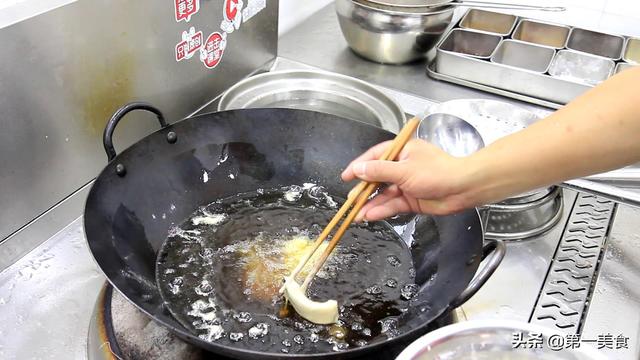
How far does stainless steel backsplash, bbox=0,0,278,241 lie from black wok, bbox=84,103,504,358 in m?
0.15

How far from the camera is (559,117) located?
2.44 ft

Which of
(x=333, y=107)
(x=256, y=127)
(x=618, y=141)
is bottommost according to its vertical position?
(x=333, y=107)

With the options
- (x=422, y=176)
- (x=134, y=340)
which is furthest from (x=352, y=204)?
(x=134, y=340)

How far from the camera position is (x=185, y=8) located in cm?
122

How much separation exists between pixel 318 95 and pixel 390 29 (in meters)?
0.30

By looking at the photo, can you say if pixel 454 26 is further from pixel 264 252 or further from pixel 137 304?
pixel 137 304

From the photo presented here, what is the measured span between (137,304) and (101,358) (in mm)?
153

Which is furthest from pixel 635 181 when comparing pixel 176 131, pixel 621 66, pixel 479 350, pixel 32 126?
pixel 32 126

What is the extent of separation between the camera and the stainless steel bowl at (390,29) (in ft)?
5.10

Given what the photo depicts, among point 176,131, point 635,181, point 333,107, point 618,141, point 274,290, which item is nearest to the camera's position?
point 618,141

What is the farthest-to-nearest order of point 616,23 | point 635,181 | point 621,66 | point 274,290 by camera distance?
point 616,23, point 621,66, point 635,181, point 274,290

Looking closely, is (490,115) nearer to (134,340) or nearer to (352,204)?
(352,204)

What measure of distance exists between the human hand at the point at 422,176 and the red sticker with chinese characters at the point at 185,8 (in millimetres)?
569

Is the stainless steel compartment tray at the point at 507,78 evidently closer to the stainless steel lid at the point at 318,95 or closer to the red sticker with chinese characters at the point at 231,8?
the stainless steel lid at the point at 318,95
